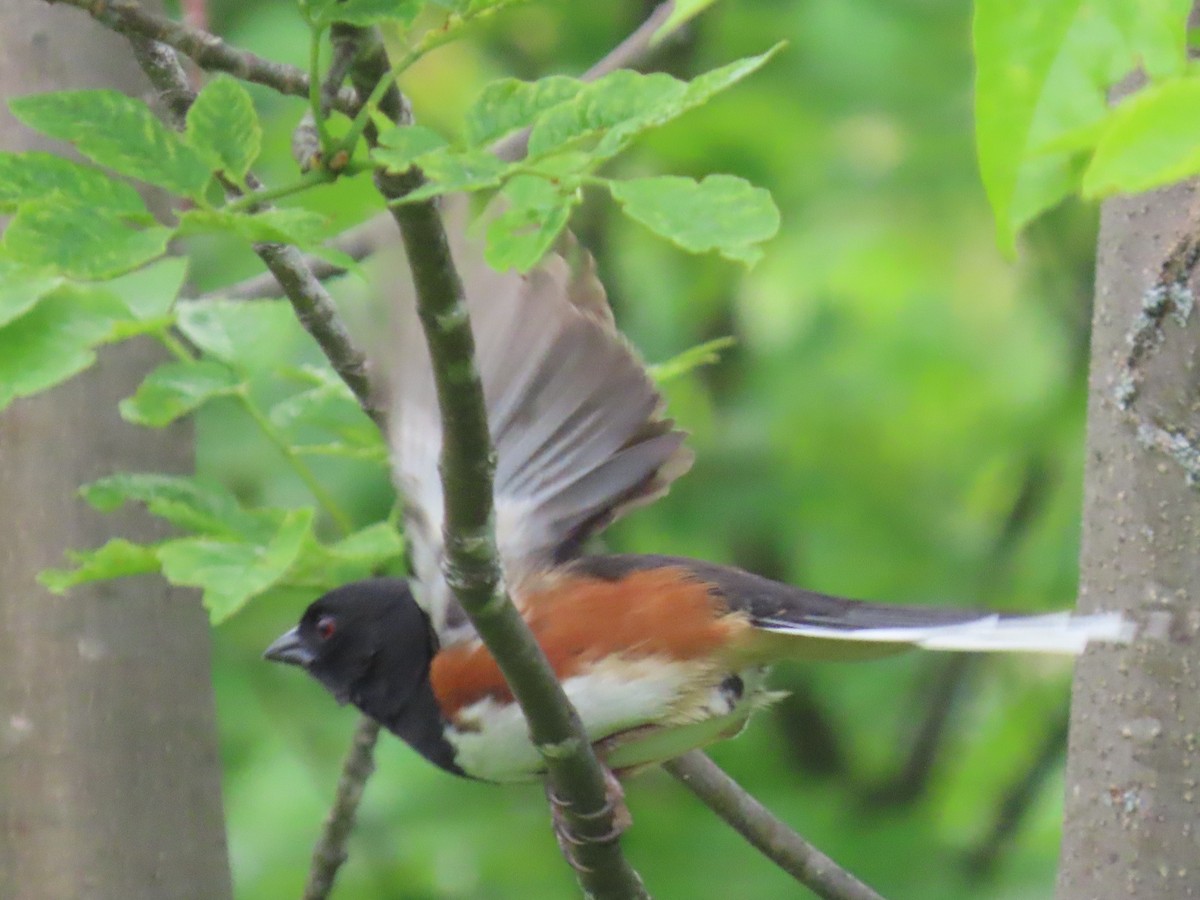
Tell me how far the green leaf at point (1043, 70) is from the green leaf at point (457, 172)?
0.37 m

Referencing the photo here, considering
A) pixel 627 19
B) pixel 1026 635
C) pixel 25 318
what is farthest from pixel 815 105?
pixel 25 318

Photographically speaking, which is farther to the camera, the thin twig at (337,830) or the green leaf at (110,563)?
the thin twig at (337,830)

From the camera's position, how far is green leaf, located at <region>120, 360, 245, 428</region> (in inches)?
91.1

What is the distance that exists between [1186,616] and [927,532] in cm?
271

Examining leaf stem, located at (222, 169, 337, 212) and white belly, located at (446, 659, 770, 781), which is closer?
leaf stem, located at (222, 169, 337, 212)

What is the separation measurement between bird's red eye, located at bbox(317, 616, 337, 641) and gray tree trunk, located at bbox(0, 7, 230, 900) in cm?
63

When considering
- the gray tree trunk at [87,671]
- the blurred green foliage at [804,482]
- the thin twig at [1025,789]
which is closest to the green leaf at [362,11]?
the gray tree trunk at [87,671]

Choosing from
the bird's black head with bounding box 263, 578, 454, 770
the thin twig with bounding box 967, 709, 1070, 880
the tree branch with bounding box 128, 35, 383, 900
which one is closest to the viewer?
the tree branch with bounding box 128, 35, 383, 900

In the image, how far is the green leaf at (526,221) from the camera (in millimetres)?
1291

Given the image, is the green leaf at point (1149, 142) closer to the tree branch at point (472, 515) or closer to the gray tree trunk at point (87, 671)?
the tree branch at point (472, 515)

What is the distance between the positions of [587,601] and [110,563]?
107 centimetres

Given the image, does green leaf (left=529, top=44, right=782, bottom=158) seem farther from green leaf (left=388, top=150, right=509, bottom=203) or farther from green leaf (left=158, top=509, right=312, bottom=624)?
green leaf (left=158, top=509, right=312, bottom=624)

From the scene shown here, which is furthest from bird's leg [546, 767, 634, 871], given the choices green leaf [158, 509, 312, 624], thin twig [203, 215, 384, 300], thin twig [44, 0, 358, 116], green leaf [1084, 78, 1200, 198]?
green leaf [1084, 78, 1200, 198]

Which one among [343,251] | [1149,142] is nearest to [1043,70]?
[1149,142]
